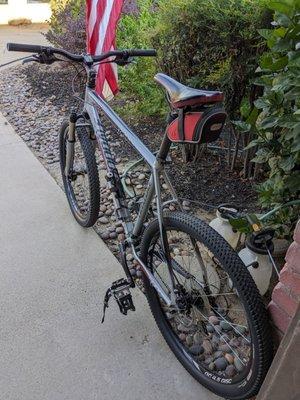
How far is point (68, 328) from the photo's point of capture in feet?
6.75

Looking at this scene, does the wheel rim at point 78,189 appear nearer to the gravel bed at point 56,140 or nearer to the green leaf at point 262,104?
the gravel bed at point 56,140

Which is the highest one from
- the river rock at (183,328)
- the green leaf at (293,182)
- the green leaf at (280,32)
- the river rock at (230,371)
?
the green leaf at (280,32)

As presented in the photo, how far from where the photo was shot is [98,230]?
276 cm

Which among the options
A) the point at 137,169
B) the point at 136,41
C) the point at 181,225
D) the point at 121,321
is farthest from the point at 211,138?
the point at 136,41

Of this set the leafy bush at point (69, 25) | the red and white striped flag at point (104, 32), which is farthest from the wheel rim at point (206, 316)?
the leafy bush at point (69, 25)

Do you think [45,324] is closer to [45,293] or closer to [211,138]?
[45,293]

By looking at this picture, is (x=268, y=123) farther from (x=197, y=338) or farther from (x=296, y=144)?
(x=197, y=338)

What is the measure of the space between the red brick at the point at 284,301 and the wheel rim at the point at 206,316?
8.4 inches

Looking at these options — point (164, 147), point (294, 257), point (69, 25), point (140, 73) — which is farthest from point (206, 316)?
point (69, 25)

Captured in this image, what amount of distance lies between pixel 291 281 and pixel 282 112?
2.57 feet

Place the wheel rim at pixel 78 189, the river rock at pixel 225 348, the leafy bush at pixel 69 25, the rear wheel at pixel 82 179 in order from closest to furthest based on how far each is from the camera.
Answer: the river rock at pixel 225 348 < the rear wheel at pixel 82 179 < the wheel rim at pixel 78 189 < the leafy bush at pixel 69 25

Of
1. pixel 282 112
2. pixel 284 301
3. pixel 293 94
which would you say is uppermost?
pixel 293 94

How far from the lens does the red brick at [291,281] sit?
4.98 ft

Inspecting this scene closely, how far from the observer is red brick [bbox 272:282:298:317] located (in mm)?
1547
